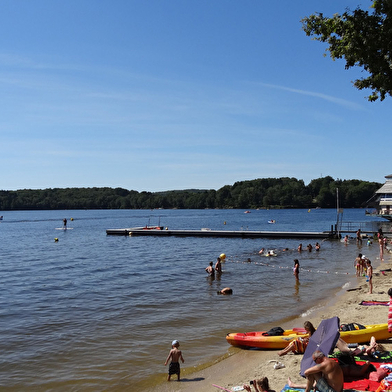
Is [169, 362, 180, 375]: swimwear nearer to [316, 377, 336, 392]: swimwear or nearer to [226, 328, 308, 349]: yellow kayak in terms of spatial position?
[226, 328, 308, 349]: yellow kayak

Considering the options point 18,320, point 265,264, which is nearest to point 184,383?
point 18,320

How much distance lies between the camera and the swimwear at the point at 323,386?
23.7ft

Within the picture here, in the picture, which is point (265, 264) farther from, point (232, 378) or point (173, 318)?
point (232, 378)

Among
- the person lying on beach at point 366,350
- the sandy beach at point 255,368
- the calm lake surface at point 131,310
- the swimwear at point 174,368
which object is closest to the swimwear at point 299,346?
the sandy beach at point 255,368

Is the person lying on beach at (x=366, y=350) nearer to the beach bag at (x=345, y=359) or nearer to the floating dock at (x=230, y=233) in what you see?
the beach bag at (x=345, y=359)

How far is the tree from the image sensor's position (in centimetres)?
1249

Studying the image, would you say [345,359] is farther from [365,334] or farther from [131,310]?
[131,310]

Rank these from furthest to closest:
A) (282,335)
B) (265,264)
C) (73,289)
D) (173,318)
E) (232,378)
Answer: (265,264) → (73,289) → (173,318) → (282,335) → (232,378)

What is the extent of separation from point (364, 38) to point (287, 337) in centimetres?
1014

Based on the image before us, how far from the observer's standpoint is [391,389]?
24.8ft

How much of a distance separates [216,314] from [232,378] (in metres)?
6.67

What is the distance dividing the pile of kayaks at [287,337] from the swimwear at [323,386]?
4053 millimetres

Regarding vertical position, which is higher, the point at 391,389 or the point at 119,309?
the point at 391,389

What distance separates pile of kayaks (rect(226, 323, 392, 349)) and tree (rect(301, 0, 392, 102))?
27.7ft
